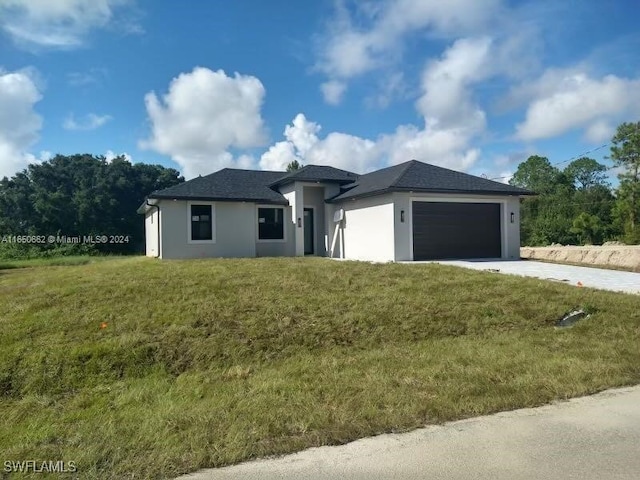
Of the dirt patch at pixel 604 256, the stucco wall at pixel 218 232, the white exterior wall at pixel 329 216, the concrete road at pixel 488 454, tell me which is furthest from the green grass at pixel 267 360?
the white exterior wall at pixel 329 216

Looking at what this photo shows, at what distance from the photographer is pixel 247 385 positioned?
487 cm

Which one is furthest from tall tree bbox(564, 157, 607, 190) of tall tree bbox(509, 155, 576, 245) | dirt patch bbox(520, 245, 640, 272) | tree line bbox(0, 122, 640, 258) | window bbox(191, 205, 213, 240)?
window bbox(191, 205, 213, 240)

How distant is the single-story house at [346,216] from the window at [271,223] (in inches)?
1.6

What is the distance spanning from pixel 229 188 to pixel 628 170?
3628 cm

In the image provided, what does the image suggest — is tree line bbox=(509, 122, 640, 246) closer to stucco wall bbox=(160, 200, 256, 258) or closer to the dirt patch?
the dirt patch

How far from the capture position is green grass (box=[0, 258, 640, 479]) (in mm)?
3684

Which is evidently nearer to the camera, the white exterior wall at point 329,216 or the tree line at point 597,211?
the white exterior wall at point 329,216

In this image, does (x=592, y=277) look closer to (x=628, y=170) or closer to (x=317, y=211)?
(x=317, y=211)

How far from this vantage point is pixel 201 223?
1770cm

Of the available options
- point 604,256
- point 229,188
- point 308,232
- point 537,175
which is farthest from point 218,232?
point 537,175

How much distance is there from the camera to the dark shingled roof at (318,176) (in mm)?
18495

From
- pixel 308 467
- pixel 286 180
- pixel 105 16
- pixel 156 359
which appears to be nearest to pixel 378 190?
pixel 286 180

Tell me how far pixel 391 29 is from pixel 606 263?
11.7 m

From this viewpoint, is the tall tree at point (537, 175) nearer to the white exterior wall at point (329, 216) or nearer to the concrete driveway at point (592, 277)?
the white exterior wall at point (329, 216)
